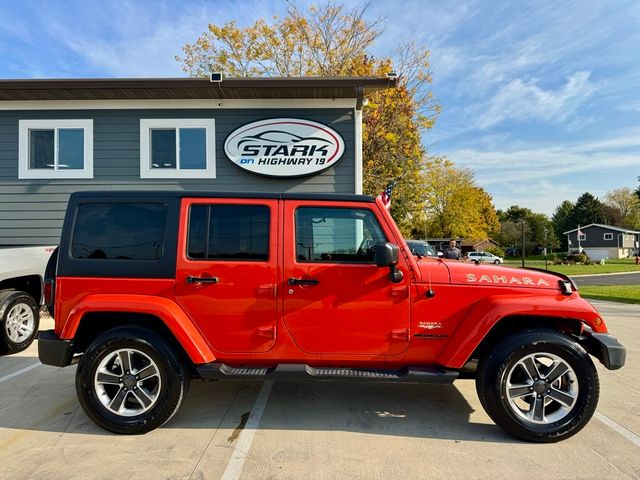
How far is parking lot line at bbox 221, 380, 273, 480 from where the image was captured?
2.71 m

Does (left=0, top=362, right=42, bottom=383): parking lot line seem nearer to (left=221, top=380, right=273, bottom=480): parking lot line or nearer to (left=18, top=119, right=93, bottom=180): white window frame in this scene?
(left=221, top=380, right=273, bottom=480): parking lot line

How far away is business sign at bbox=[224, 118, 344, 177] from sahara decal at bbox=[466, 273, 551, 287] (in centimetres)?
544

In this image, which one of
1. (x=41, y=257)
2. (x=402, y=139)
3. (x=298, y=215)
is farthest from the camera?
(x=402, y=139)

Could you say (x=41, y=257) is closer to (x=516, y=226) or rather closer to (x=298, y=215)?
(x=298, y=215)

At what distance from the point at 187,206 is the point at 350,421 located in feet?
7.65

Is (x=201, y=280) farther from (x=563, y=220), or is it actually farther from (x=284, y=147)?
(x=563, y=220)

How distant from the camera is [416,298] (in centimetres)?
329

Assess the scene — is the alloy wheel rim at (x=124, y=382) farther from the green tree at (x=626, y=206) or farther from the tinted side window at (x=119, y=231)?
the green tree at (x=626, y=206)

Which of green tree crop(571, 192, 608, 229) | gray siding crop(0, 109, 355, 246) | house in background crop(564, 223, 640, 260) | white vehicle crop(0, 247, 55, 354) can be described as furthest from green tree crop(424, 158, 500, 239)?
white vehicle crop(0, 247, 55, 354)

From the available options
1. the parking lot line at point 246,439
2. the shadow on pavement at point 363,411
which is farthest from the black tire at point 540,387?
the parking lot line at point 246,439

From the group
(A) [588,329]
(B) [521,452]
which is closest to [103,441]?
(B) [521,452]

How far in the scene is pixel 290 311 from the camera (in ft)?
10.9

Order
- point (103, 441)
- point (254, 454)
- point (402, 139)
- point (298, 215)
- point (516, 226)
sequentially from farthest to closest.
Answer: point (516, 226), point (402, 139), point (298, 215), point (103, 441), point (254, 454)

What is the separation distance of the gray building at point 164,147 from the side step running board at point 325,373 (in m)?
5.47
